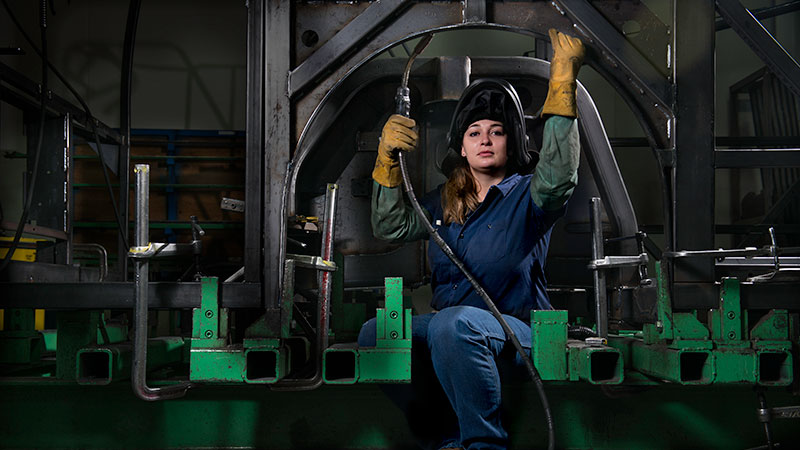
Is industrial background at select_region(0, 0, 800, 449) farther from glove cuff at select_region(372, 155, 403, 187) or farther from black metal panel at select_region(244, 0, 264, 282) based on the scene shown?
glove cuff at select_region(372, 155, 403, 187)

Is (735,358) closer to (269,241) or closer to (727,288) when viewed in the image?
(727,288)

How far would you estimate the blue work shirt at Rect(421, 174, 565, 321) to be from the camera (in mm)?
2812

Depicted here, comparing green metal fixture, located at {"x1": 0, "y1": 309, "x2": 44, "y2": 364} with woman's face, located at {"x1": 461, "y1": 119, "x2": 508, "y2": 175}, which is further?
green metal fixture, located at {"x1": 0, "y1": 309, "x2": 44, "y2": 364}

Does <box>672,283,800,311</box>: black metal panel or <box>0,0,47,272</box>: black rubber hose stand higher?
<box>0,0,47,272</box>: black rubber hose

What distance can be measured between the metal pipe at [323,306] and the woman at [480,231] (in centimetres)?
18

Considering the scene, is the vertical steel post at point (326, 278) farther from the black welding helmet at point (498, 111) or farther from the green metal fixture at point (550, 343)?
the green metal fixture at point (550, 343)

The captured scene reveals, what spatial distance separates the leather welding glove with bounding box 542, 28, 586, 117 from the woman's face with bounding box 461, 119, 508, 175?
43 cm

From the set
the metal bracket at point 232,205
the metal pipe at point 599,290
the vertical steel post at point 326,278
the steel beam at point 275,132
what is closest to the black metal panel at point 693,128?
the metal pipe at point 599,290

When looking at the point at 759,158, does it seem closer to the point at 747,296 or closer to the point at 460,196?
the point at 747,296

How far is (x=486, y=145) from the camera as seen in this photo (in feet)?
9.64

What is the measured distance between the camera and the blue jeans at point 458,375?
2.30m

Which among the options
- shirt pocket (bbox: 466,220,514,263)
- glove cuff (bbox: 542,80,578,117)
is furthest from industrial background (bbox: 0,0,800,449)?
glove cuff (bbox: 542,80,578,117)

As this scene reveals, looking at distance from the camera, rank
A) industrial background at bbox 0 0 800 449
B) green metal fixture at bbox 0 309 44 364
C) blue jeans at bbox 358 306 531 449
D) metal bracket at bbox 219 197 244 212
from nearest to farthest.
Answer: blue jeans at bbox 358 306 531 449 → industrial background at bbox 0 0 800 449 → metal bracket at bbox 219 197 244 212 → green metal fixture at bbox 0 309 44 364

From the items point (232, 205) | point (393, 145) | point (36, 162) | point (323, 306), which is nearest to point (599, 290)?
point (393, 145)
